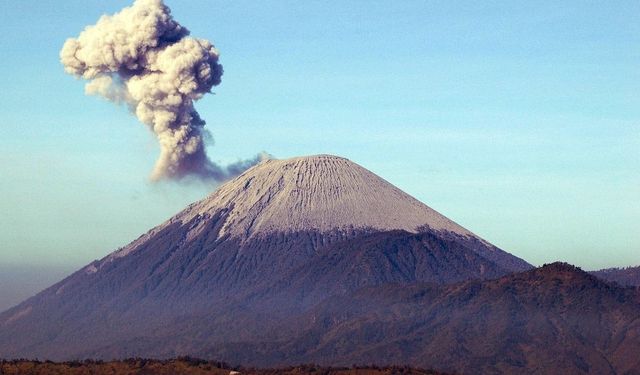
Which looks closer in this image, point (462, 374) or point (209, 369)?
point (209, 369)

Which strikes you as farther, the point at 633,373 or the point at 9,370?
the point at 633,373

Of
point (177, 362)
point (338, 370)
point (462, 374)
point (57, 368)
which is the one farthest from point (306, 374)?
point (462, 374)

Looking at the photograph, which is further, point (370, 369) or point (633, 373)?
point (633, 373)

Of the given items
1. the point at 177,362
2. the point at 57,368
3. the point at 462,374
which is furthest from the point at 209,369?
the point at 462,374

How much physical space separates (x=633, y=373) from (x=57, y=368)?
92840mm

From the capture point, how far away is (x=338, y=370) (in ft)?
456

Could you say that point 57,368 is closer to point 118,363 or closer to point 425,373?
point 118,363

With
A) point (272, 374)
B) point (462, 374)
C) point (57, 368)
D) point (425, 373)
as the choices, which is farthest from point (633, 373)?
point (57, 368)

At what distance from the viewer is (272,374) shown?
434 feet

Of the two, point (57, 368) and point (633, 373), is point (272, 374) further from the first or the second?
point (633, 373)

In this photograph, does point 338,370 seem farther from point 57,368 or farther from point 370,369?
point 57,368

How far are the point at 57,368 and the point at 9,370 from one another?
4.53m

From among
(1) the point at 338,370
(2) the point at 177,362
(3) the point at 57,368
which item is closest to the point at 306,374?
(1) the point at 338,370

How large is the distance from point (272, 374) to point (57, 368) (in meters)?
20.8
